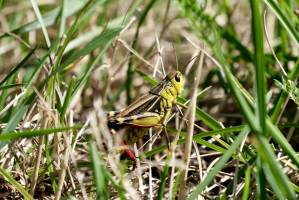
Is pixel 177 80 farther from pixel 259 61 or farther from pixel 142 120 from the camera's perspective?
pixel 259 61

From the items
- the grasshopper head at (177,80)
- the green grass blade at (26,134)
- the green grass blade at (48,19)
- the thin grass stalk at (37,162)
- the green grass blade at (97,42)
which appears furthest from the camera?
the green grass blade at (48,19)

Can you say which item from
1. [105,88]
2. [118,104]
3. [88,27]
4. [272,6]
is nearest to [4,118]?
[105,88]

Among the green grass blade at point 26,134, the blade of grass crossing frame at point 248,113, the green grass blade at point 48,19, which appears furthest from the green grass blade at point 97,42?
the green grass blade at point 48,19


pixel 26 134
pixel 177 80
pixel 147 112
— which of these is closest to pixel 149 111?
pixel 147 112

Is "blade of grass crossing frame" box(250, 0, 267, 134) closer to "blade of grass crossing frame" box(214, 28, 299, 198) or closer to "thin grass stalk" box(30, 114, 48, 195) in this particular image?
"blade of grass crossing frame" box(214, 28, 299, 198)

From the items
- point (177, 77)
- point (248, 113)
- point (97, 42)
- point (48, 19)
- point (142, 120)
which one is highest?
point (48, 19)

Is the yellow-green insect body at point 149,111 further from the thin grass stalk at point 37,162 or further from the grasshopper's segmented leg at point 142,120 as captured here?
the thin grass stalk at point 37,162

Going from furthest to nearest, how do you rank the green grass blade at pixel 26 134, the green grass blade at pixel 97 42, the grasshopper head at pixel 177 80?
the grasshopper head at pixel 177 80 → the green grass blade at pixel 97 42 → the green grass blade at pixel 26 134
